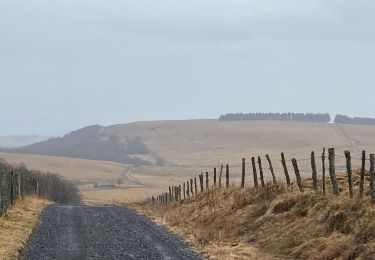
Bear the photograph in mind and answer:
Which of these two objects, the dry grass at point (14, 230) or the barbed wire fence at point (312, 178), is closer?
the dry grass at point (14, 230)

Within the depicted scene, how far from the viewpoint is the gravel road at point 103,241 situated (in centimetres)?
1683

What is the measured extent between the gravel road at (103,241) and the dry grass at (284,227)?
102cm

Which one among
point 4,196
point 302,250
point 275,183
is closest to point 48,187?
point 4,196

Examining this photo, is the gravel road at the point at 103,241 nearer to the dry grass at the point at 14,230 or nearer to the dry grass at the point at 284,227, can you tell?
the dry grass at the point at 14,230

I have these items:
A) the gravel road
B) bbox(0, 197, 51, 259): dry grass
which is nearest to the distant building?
bbox(0, 197, 51, 259): dry grass

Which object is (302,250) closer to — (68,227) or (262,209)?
(262,209)

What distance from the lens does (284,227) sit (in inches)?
766

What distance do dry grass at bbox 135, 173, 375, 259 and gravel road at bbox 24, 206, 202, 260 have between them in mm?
1025

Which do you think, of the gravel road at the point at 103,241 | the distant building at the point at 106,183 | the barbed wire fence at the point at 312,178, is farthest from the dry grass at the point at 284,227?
the distant building at the point at 106,183

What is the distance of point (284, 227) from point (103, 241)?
262 inches

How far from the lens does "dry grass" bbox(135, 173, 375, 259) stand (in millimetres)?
15289

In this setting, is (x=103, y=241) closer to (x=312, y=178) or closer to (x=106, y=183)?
(x=312, y=178)

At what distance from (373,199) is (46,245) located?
10.9 meters

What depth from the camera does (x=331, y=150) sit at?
69.3 ft
